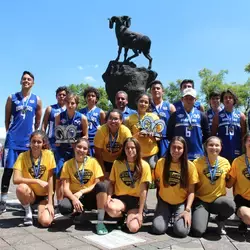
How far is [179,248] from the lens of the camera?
3.43 meters

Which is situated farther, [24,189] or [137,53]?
[137,53]

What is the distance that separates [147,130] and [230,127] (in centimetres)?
130

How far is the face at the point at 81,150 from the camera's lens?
436 centimetres

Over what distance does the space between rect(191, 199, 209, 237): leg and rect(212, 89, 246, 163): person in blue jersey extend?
1119 mm

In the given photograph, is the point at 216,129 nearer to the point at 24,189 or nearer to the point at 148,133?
the point at 148,133

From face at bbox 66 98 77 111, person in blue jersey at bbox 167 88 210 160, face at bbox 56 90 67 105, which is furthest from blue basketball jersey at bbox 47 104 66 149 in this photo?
person in blue jersey at bbox 167 88 210 160

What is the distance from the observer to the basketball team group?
13.4 ft

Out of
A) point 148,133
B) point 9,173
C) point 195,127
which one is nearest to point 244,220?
point 195,127

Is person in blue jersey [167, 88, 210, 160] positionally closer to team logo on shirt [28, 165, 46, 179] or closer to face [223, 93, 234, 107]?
face [223, 93, 234, 107]

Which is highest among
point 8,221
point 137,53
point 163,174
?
point 137,53

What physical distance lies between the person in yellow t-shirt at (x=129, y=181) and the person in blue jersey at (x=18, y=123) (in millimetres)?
1565

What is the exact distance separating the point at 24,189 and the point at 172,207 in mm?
1932

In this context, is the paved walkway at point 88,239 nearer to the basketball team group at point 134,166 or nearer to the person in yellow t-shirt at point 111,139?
the basketball team group at point 134,166

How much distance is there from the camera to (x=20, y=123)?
498 cm
